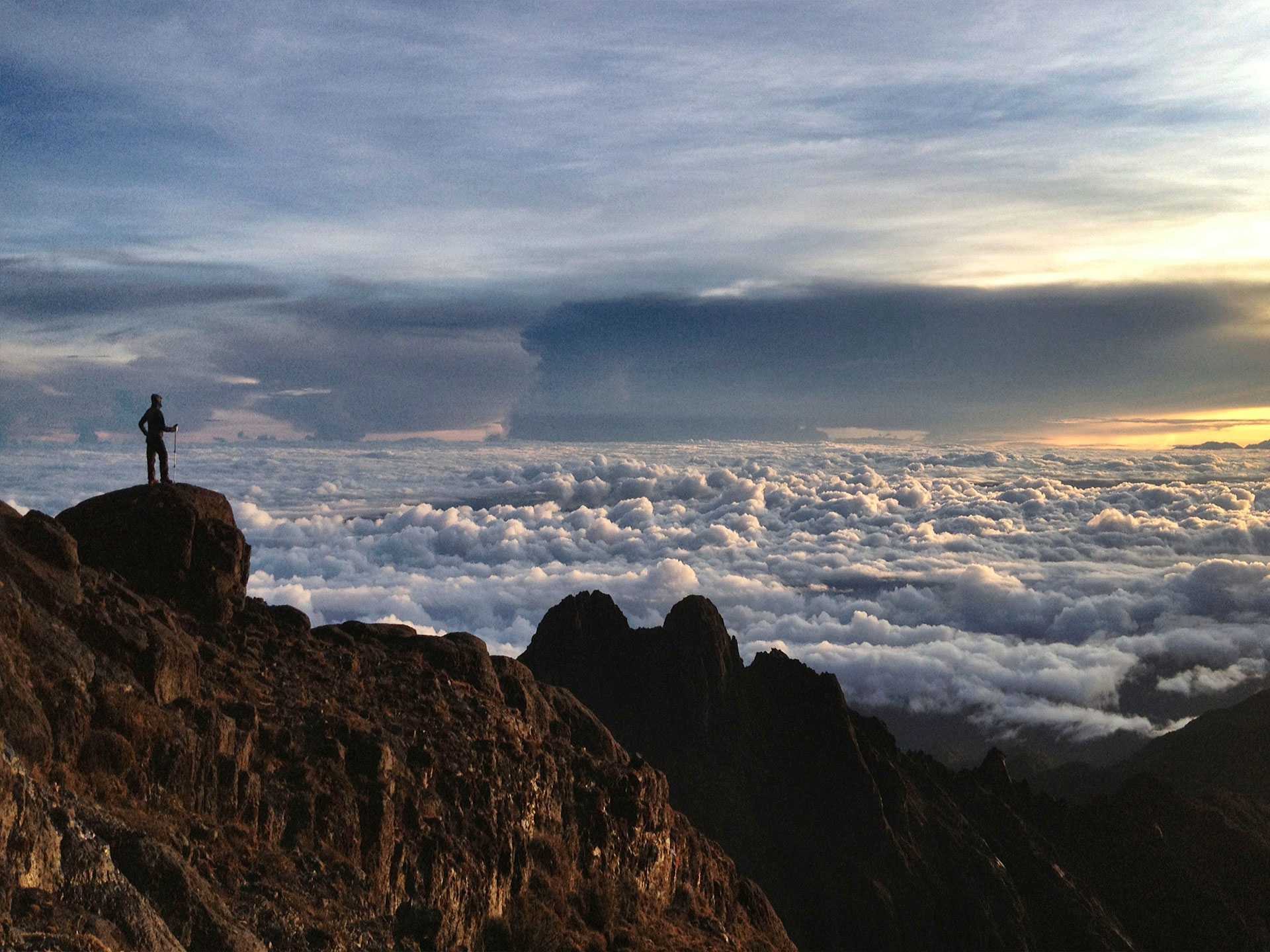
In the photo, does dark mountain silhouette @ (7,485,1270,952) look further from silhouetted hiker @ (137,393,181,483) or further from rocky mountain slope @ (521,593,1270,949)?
rocky mountain slope @ (521,593,1270,949)

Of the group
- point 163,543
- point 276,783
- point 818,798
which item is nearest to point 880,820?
point 818,798

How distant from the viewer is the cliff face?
21.8m

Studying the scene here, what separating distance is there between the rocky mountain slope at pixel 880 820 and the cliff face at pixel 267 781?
3980 inches

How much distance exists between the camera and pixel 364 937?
28812mm

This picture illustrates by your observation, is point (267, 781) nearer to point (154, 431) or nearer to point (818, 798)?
point (154, 431)

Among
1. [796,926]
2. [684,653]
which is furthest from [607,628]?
[796,926]

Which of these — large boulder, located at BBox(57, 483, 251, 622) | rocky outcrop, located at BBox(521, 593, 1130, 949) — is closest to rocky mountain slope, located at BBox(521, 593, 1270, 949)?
rocky outcrop, located at BBox(521, 593, 1130, 949)

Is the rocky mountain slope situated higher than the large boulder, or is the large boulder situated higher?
the large boulder

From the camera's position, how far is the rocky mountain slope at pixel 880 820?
142 metres

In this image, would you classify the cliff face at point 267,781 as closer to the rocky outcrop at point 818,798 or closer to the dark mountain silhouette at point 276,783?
the dark mountain silhouette at point 276,783

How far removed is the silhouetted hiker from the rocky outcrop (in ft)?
413

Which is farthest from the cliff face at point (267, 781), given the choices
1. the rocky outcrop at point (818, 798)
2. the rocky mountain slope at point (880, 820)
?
the rocky mountain slope at point (880, 820)

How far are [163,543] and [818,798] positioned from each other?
14023 cm

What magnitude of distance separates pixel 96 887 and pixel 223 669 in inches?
753
